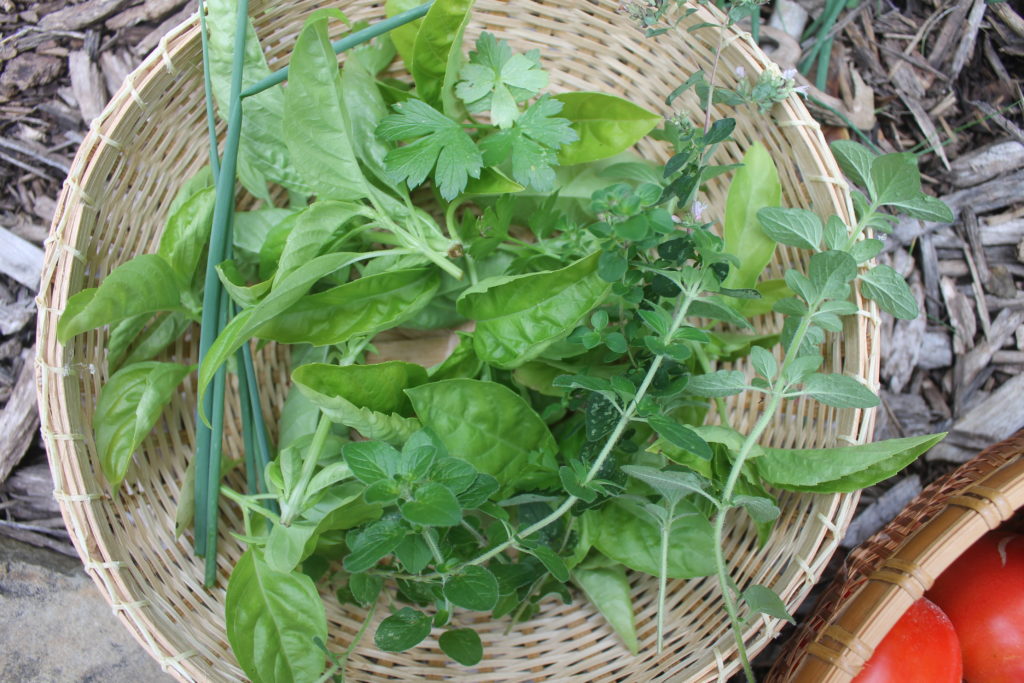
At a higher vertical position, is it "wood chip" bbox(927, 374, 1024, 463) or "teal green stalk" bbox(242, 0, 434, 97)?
"teal green stalk" bbox(242, 0, 434, 97)

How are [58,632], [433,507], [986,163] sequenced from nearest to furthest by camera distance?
[433,507]
[58,632]
[986,163]

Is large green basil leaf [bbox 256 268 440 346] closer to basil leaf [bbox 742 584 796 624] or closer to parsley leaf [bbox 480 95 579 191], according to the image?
parsley leaf [bbox 480 95 579 191]

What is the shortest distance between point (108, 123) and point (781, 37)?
904 mm

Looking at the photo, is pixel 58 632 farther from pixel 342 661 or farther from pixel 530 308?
pixel 530 308

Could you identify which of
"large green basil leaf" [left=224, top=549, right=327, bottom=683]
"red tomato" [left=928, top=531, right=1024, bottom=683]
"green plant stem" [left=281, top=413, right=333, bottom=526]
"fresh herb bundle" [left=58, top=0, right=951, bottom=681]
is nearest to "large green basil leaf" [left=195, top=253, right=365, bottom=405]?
"fresh herb bundle" [left=58, top=0, right=951, bottom=681]

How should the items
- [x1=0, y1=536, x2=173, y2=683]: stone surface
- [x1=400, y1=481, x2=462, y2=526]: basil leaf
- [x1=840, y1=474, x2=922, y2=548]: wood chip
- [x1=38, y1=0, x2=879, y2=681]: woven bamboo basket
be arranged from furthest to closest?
[x1=840, y1=474, x2=922, y2=548]: wood chip
[x1=0, y1=536, x2=173, y2=683]: stone surface
[x1=38, y1=0, x2=879, y2=681]: woven bamboo basket
[x1=400, y1=481, x2=462, y2=526]: basil leaf

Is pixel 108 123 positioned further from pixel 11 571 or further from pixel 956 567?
pixel 956 567

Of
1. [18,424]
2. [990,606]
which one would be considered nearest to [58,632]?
[18,424]

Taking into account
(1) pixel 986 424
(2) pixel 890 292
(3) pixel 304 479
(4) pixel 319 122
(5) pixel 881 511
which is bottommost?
(5) pixel 881 511

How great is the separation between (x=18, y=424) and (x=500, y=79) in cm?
79

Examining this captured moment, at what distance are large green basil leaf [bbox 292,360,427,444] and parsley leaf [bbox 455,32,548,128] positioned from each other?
283 mm

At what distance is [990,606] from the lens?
90cm

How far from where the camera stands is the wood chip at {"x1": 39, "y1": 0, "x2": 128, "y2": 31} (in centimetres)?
107

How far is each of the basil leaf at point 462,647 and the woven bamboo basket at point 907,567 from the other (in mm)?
347
